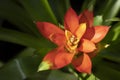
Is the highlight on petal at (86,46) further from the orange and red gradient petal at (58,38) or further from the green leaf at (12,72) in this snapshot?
the green leaf at (12,72)

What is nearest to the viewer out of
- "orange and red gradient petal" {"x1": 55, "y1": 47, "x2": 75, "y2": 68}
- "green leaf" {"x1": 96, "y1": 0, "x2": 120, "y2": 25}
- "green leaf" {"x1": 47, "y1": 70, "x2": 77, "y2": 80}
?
"orange and red gradient petal" {"x1": 55, "y1": 47, "x2": 75, "y2": 68}

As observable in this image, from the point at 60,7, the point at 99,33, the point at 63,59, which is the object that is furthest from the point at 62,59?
the point at 60,7

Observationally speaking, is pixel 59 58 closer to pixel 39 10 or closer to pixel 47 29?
pixel 47 29

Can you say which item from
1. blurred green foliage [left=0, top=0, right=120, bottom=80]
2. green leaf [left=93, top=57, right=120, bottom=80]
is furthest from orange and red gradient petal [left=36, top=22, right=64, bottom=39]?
green leaf [left=93, top=57, right=120, bottom=80]

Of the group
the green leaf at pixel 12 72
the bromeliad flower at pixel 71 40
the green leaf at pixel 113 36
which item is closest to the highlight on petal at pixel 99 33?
the bromeliad flower at pixel 71 40

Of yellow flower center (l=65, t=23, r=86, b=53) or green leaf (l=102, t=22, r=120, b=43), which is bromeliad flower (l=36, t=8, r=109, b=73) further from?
green leaf (l=102, t=22, r=120, b=43)

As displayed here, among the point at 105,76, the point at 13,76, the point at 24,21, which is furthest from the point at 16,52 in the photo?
the point at 105,76

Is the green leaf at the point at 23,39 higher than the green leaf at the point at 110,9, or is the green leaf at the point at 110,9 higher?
the green leaf at the point at 23,39
